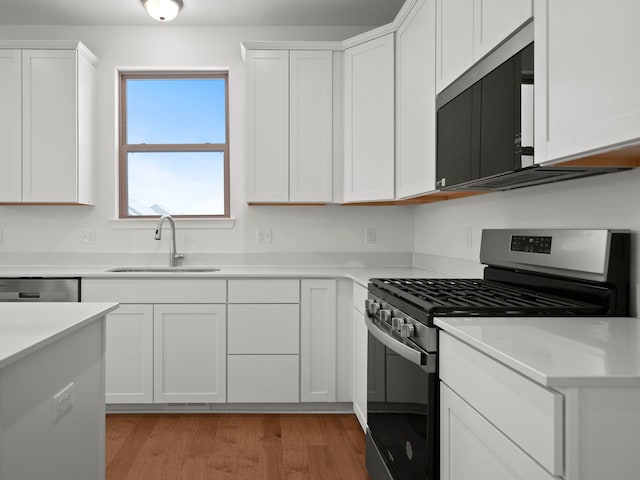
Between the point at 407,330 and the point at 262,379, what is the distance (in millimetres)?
1744

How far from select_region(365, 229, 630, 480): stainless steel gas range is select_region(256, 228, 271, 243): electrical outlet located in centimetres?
159

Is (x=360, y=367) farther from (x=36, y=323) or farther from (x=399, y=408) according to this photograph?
(x=36, y=323)

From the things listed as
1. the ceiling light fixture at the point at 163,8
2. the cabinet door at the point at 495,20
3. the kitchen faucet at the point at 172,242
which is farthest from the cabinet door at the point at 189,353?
the cabinet door at the point at 495,20

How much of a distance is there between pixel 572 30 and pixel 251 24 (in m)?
2.87

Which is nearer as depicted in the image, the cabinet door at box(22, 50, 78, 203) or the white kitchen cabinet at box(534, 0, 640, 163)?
the white kitchen cabinet at box(534, 0, 640, 163)

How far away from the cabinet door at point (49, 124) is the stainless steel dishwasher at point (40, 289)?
577 mm

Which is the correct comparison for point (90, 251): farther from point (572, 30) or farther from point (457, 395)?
point (572, 30)

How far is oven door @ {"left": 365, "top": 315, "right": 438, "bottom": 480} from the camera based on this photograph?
1.52m

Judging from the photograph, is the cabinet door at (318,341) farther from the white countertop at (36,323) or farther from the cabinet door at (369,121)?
the white countertop at (36,323)

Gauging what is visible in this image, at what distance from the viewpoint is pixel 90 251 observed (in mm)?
3725

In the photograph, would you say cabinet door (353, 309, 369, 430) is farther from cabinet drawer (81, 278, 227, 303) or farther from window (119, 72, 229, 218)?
window (119, 72, 229, 218)

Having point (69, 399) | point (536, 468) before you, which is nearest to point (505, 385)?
point (536, 468)

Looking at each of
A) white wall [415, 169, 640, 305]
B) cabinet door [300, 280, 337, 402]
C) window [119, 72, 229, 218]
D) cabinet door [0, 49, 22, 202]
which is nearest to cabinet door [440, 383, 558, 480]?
white wall [415, 169, 640, 305]

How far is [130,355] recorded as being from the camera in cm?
316
